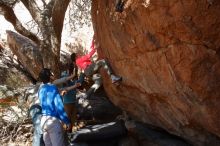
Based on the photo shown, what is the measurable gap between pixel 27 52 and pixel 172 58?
5.16m

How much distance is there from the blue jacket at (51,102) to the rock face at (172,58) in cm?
131

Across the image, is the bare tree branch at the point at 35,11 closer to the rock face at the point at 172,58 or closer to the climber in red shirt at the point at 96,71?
the climber in red shirt at the point at 96,71

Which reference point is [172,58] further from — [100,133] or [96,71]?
[96,71]

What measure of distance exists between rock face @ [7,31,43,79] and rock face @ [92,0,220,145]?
2710mm

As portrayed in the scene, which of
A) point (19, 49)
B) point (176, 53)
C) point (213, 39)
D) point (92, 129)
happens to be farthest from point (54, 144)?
point (19, 49)

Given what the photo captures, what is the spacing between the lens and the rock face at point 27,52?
371 inches

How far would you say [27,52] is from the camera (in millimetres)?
9883

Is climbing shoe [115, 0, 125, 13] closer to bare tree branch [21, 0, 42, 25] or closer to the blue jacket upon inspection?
the blue jacket

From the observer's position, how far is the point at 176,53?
5441 millimetres

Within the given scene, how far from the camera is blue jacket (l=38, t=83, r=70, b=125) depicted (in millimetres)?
6145

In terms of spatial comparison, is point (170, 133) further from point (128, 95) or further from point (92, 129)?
point (92, 129)

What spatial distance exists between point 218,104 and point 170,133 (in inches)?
60.8

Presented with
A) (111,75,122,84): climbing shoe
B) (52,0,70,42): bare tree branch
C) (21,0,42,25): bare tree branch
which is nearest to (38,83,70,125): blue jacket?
(111,75,122,84): climbing shoe


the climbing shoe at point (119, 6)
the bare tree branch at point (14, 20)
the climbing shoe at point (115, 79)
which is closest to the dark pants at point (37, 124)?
the climbing shoe at point (115, 79)
